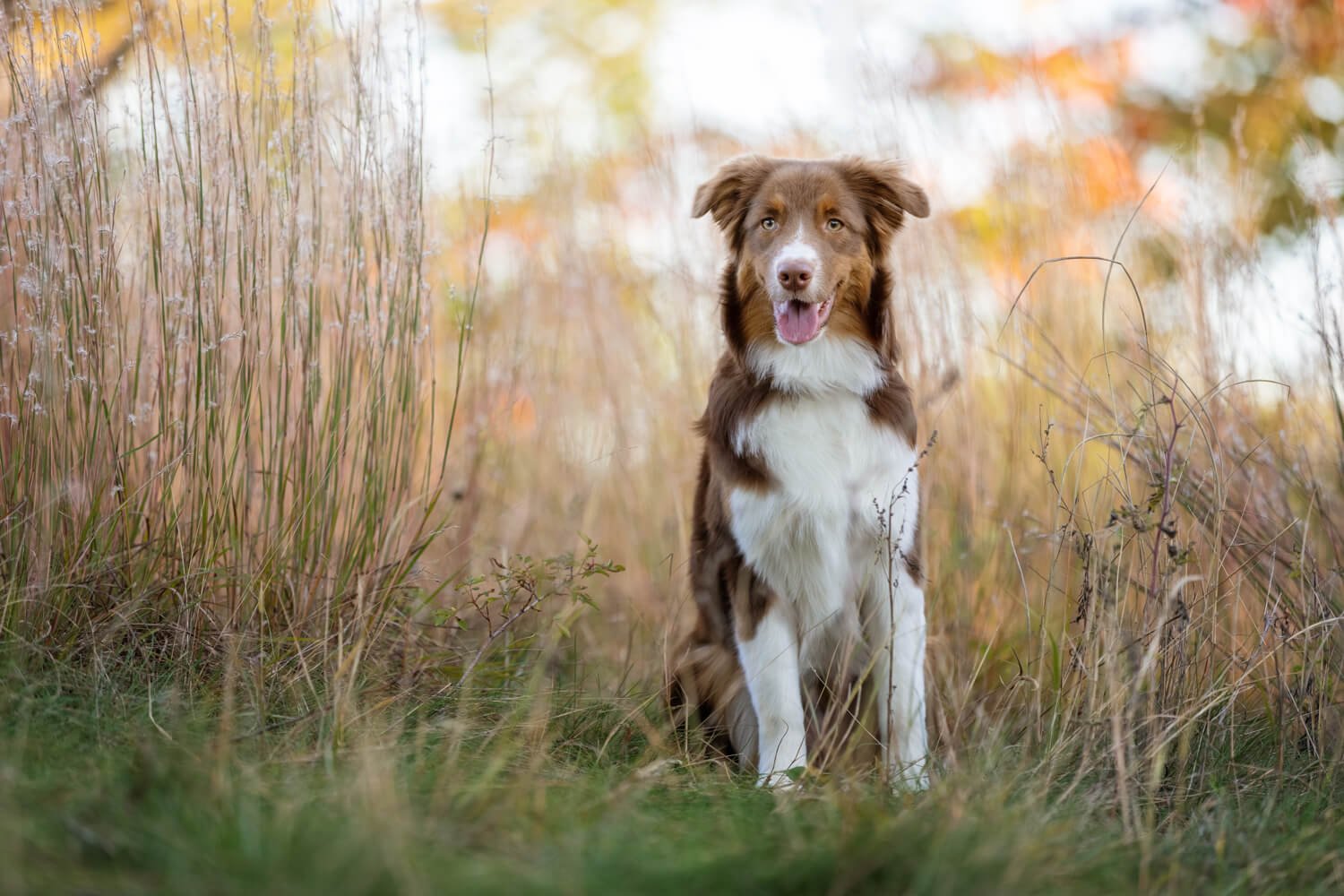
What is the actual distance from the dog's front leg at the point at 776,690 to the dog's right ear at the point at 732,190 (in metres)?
1.12

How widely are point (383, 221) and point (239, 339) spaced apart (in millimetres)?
511

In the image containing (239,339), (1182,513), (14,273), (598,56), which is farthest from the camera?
(598,56)

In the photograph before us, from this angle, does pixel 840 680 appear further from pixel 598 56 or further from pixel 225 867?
pixel 598 56

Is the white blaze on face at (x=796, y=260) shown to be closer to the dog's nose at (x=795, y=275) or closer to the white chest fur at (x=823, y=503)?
the dog's nose at (x=795, y=275)

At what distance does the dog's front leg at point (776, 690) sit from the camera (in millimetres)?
3049

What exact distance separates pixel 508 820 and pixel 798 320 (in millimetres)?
1579

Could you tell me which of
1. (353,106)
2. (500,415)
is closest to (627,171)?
(500,415)

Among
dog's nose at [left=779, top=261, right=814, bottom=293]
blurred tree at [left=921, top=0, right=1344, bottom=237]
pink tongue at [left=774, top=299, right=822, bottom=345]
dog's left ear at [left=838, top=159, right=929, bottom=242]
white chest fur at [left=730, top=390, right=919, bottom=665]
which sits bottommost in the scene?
white chest fur at [left=730, top=390, right=919, bottom=665]

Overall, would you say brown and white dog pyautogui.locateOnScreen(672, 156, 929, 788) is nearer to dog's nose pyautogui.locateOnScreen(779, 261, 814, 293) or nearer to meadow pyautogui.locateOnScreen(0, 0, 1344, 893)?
dog's nose pyautogui.locateOnScreen(779, 261, 814, 293)

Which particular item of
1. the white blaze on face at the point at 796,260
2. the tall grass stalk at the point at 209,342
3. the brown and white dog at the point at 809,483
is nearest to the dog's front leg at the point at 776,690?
the brown and white dog at the point at 809,483

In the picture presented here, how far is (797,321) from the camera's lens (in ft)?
10.1

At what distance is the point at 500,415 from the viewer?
4.75 meters

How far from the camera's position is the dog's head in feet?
10.1

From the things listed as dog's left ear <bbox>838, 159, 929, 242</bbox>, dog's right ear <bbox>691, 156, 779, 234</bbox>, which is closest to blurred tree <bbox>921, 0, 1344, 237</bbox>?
dog's left ear <bbox>838, 159, 929, 242</bbox>
